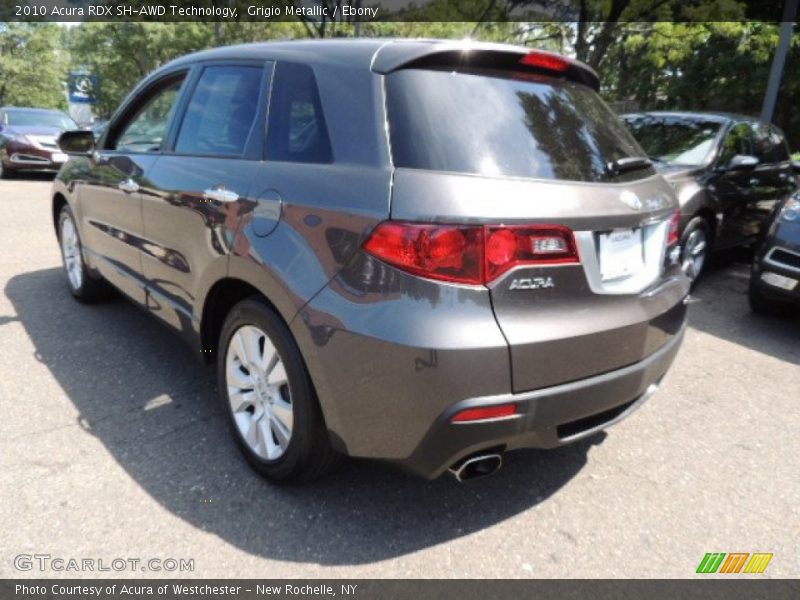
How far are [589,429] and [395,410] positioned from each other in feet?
2.54

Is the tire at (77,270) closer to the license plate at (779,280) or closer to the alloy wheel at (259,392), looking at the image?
the alloy wheel at (259,392)

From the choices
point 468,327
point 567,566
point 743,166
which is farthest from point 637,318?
point 743,166

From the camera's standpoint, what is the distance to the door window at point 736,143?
229 inches

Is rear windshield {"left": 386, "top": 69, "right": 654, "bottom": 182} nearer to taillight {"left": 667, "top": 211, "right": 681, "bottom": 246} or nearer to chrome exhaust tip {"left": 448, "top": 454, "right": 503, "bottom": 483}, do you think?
taillight {"left": 667, "top": 211, "right": 681, "bottom": 246}

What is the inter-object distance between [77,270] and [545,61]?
3897 mm

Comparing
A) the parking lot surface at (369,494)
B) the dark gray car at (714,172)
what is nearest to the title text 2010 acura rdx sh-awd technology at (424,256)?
the parking lot surface at (369,494)

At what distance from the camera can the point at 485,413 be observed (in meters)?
1.90

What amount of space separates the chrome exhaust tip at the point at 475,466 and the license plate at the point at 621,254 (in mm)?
759

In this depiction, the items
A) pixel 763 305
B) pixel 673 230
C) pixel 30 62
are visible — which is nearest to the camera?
pixel 673 230

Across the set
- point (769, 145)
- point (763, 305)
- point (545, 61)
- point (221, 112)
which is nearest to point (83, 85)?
point (769, 145)

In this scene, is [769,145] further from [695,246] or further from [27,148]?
[27,148]

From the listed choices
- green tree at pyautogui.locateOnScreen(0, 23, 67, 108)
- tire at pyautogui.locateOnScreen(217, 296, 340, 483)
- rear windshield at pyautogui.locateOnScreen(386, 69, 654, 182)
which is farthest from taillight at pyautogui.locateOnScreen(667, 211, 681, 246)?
green tree at pyautogui.locateOnScreen(0, 23, 67, 108)

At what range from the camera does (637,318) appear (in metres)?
2.23
